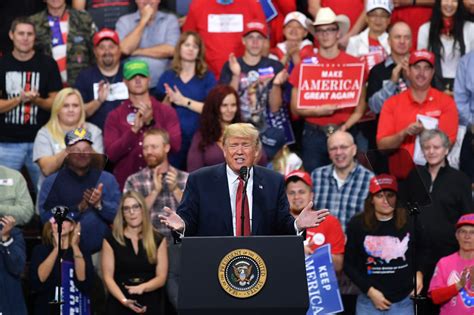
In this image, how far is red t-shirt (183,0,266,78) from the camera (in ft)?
37.3

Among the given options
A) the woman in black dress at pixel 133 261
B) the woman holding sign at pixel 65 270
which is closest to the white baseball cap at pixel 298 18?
the woman in black dress at pixel 133 261

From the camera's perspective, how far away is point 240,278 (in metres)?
5.71

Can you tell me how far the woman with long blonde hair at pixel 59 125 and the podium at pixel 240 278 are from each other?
4.54m

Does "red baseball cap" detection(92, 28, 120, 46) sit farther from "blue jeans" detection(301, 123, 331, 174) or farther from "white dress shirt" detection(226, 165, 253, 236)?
"white dress shirt" detection(226, 165, 253, 236)

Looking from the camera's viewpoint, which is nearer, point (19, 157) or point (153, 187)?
point (153, 187)

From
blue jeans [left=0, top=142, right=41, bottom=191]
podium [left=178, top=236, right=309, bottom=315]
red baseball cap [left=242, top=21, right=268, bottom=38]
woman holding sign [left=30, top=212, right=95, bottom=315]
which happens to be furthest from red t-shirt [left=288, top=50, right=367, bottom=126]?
podium [left=178, top=236, right=309, bottom=315]

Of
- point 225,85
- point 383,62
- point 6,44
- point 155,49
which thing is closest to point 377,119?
point 383,62

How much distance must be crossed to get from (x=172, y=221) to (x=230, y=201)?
1.73 ft

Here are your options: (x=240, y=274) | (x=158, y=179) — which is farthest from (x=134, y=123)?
(x=240, y=274)

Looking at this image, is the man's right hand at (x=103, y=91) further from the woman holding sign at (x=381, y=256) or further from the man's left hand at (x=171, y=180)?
the woman holding sign at (x=381, y=256)

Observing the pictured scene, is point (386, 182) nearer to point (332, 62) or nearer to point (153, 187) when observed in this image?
point (153, 187)

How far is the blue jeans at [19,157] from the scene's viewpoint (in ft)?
34.2

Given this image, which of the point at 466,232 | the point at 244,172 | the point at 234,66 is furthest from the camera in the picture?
the point at 234,66

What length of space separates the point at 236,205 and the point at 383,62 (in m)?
4.65
